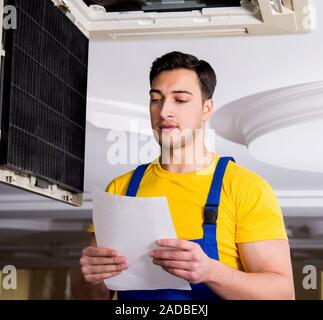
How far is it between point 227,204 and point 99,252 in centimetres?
40

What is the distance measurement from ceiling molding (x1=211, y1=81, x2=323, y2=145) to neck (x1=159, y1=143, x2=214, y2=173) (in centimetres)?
150

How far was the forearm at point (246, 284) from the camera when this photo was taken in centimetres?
177

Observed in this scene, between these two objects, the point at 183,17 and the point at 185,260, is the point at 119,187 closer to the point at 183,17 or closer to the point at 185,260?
the point at 185,260

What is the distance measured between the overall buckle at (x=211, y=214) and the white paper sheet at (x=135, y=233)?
160 millimetres

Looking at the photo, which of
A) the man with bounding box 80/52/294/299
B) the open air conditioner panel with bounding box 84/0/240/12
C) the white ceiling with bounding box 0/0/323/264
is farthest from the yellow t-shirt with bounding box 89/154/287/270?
the white ceiling with bounding box 0/0/323/264

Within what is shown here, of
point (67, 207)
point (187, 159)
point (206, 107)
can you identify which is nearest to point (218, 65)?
point (206, 107)

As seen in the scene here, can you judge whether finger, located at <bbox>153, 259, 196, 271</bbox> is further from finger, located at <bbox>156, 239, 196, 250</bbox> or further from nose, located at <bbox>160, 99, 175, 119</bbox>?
nose, located at <bbox>160, 99, 175, 119</bbox>

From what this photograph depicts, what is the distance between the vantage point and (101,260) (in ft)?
5.90

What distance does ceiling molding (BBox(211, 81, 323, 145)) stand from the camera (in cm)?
354

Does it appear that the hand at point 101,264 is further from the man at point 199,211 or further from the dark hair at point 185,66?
the dark hair at point 185,66

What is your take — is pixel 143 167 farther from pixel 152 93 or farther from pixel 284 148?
pixel 284 148

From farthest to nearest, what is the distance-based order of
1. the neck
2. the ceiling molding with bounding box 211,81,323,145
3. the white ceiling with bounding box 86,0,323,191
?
1. the ceiling molding with bounding box 211,81,323,145
2. the white ceiling with bounding box 86,0,323,191
3. the neck

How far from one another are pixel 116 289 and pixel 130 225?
21 cm

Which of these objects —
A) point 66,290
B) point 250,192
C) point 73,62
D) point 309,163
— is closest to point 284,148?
point 309,163
